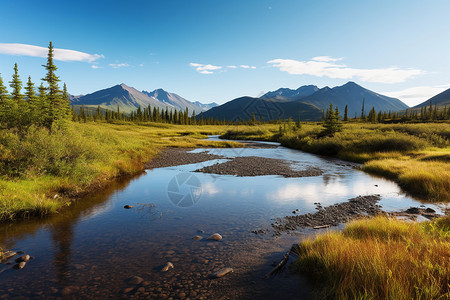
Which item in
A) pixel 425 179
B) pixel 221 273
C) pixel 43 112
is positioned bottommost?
pixel 221 273

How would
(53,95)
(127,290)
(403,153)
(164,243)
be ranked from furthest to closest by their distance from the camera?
(403,153) < (53,95) < (164,243) < (127,290)

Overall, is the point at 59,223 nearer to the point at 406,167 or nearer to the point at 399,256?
the point at 399,256

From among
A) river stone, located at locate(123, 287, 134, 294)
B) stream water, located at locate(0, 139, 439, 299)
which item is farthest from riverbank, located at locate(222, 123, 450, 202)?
river stone, located at locate(123, 287, 134, 294)

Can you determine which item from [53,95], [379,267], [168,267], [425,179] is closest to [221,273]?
[168,267]

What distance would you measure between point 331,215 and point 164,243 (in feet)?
31.4

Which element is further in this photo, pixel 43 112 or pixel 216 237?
pixel 43 112

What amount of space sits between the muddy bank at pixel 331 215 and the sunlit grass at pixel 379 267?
3207mm

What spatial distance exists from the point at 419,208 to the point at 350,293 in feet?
41.4

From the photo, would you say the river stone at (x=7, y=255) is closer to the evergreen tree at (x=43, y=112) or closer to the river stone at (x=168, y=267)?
the river stone at (x=168, y=267)

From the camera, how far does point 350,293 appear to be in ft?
19.1

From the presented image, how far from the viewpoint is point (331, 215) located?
44.3 ft

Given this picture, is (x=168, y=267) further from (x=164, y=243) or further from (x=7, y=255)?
(x=7, y=255)

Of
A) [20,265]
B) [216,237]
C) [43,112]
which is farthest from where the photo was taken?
[43,112]

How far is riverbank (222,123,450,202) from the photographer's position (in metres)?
18.6
